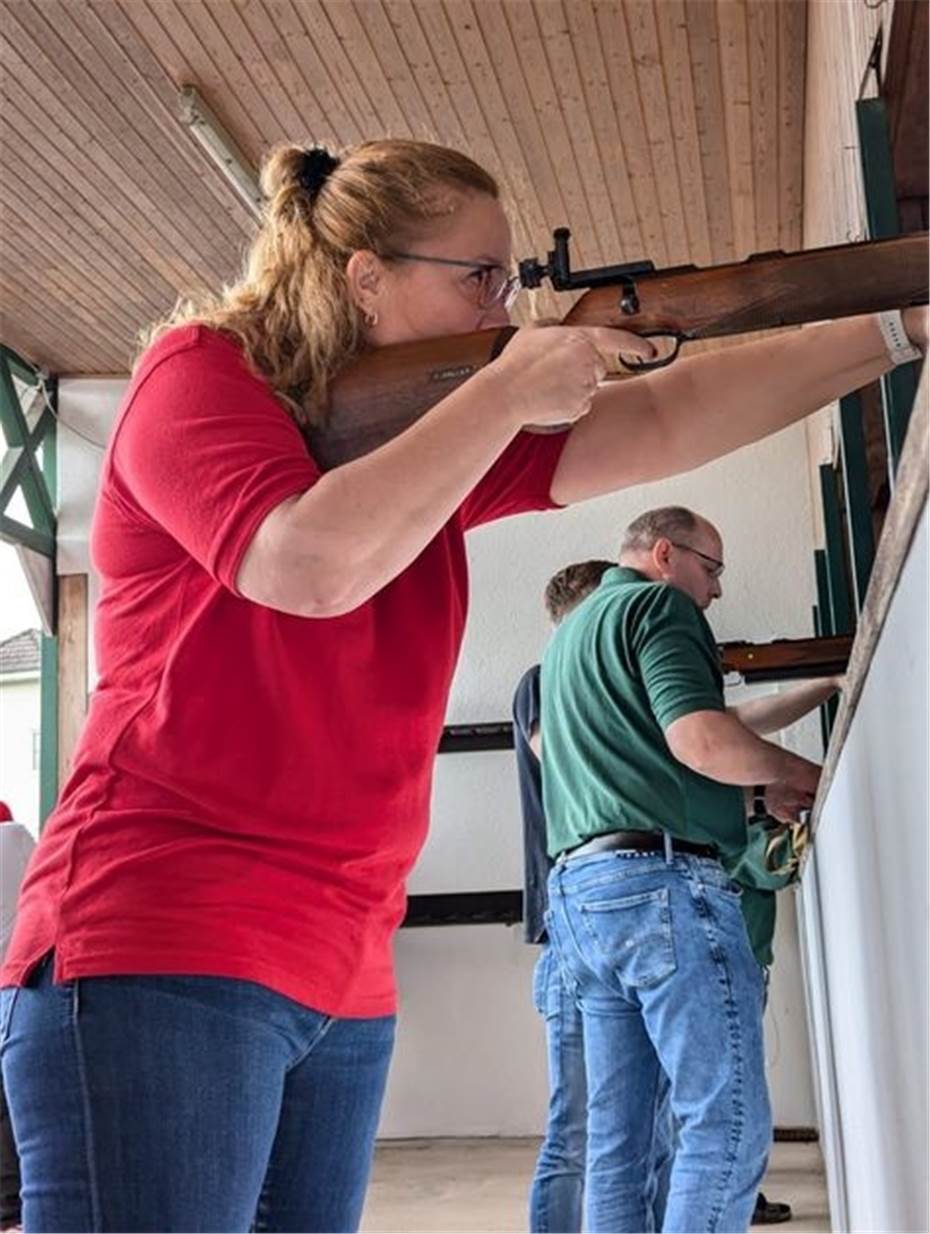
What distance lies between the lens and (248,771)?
1.16 meters

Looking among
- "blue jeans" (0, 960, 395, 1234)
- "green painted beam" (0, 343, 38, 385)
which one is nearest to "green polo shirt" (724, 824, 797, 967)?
"blue jeans" (0, 960, 395, 1234)

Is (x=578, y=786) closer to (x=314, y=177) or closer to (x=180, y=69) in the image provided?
(x=314, y=177)

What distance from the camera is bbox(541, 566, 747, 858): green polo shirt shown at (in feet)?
8.44

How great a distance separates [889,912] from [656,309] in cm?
60

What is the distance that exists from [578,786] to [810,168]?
2987 millimetres

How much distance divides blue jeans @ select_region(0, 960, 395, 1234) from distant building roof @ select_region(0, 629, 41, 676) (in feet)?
27.4

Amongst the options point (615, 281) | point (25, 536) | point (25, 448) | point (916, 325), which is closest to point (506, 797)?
point (25, 536)

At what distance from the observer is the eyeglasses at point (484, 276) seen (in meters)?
1.40

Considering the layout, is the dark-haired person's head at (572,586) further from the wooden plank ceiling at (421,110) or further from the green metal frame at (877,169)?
the green metal frame at (877,169)

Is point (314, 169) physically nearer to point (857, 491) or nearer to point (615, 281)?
point (615, 281)

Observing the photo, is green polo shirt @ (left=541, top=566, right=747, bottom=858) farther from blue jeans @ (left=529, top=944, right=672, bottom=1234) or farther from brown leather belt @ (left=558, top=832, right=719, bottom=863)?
blue jeans @ (left=529, top=944, right=672, bottom=1234)

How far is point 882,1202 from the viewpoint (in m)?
1.75

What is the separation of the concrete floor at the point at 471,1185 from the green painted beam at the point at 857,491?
2.33m

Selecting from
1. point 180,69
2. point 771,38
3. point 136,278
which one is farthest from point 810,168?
point 136,278
